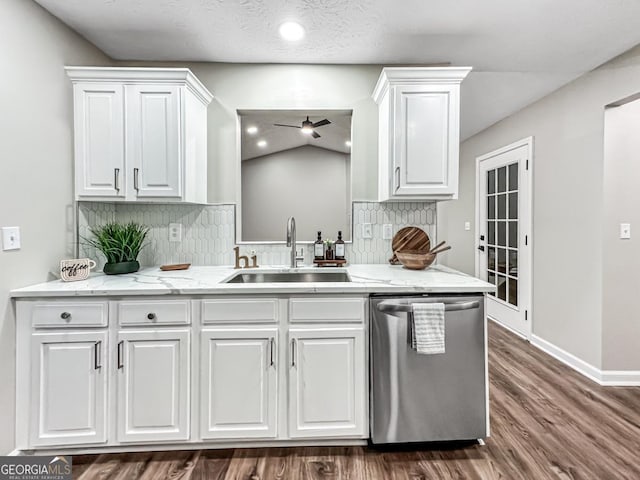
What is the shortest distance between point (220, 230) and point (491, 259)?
3545mm

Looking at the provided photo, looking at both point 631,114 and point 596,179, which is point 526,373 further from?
point 631,114

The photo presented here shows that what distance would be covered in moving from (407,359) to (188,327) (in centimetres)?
118

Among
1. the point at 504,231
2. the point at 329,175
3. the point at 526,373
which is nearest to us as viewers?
the point at 329,175

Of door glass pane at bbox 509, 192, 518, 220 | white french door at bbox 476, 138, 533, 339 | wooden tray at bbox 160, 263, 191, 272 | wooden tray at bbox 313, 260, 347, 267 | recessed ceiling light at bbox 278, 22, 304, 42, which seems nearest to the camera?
recessed ceiling light at bbox 278, 22, 304, 42

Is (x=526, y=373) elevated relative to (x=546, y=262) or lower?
lower

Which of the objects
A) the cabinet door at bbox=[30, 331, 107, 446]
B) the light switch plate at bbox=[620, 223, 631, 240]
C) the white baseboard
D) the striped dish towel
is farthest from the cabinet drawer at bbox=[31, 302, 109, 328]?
the light switch plate at bbox=[620, 223, 631, 240]

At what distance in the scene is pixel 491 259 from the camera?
454 centimetres

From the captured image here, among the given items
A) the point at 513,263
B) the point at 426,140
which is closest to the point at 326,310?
the point at 426,140

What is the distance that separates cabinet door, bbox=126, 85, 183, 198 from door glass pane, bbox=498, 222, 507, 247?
372cm

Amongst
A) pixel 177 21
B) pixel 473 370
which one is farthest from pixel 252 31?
pixel 473 370

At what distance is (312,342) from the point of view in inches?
74.2

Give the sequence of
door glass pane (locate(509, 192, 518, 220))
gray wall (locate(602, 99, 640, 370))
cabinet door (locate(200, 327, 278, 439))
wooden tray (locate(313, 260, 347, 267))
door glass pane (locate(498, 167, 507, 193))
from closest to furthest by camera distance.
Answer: cabinet door (locate(200, 327, 278, 439)) → wooden tray (locate(313, 260, 347, 267)) → gray wall (locate(602, 99, 640, 370)) → door glass pane (locate(509, 192, 518, 220)) → door glass pane (locate(498, 167, 507, 193))

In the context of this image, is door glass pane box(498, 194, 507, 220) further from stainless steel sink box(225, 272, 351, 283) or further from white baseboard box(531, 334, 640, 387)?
stainless steel sink box(225, 272, 351, 283)

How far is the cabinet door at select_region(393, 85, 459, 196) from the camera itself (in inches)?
90.4
